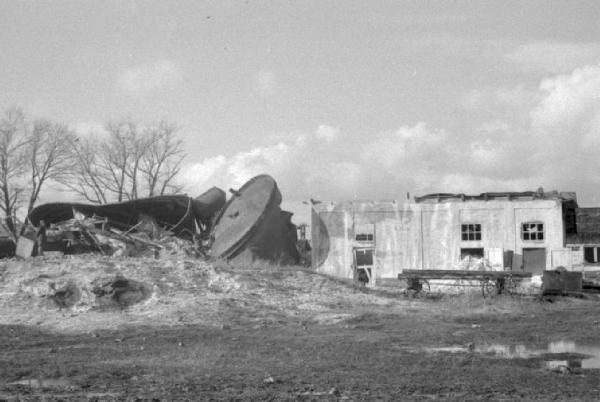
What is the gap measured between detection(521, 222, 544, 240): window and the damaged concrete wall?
173 millimetres

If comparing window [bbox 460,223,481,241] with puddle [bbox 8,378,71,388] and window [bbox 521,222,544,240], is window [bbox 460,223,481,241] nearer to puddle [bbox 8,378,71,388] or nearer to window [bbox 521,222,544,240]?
window [bbox 521,222,544,240]

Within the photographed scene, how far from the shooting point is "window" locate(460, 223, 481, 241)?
111 ft

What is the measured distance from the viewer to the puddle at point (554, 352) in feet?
40.2

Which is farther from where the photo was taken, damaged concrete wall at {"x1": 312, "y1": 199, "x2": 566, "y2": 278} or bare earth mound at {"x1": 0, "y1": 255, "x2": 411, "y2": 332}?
damaged concrete wall at {"x1": 312, "y1": 199, "x2": 566, "y2": 278}

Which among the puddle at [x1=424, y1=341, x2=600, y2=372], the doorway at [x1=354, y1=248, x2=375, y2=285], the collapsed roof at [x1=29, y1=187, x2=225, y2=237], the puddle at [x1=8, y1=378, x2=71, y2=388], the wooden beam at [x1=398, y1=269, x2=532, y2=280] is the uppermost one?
the collapsed roof at [x1=29, y1=187, x2=225, y2=237]

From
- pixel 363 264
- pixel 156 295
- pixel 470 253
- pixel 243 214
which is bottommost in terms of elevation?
pixel 156 295

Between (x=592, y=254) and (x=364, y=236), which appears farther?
(x=592, y=254)

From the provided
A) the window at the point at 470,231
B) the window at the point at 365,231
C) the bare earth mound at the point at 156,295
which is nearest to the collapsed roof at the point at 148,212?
the bare earth mound at the point at 156,295

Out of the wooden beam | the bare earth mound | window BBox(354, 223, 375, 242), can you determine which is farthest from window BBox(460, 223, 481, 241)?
the bare earth mound

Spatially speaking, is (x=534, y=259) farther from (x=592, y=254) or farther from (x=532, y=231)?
(x=592, y=254)

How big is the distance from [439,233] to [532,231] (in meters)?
3.76

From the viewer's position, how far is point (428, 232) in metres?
34.2

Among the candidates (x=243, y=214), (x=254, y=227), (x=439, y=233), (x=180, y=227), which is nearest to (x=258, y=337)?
(x=254, y=227)

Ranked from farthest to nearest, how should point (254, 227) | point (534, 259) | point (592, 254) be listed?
point (592, 254) < point (534, 259) < point (254, 227)
